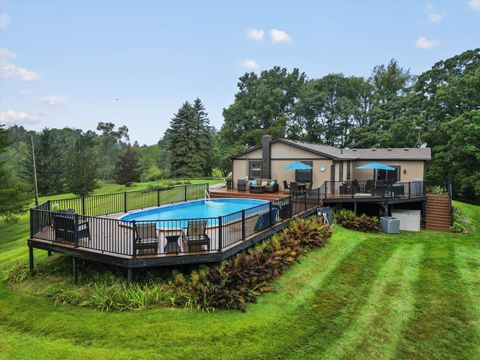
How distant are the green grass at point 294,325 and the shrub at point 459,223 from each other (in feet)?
24.4

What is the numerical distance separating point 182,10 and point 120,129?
76937mm

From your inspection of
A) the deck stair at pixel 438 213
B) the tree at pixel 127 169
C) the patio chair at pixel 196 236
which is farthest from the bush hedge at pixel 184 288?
the tree at pixel 127 169

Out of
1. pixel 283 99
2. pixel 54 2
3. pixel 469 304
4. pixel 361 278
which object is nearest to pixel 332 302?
pixel 361 278

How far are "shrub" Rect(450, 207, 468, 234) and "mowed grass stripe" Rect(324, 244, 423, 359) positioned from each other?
7.33m

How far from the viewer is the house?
17839mm

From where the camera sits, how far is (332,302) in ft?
24.0

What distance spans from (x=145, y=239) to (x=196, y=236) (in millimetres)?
1207

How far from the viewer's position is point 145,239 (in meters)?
7.40

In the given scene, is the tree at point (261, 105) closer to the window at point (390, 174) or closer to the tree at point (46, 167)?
the window at point (390, 174)

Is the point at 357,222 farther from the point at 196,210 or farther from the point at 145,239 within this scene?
the point at 145,239

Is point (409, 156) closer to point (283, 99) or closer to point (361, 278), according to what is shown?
point (361, 278)

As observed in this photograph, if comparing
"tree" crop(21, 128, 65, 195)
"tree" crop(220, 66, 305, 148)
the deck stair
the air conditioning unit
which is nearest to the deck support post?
the air conditioning unit

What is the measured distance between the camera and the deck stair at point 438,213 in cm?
1617

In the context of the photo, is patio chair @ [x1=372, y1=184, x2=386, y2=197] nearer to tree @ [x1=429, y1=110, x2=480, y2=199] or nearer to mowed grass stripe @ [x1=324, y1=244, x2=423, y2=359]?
mowed grass stripe @ [x1=324, y1=244, x2=423, y2=359]
